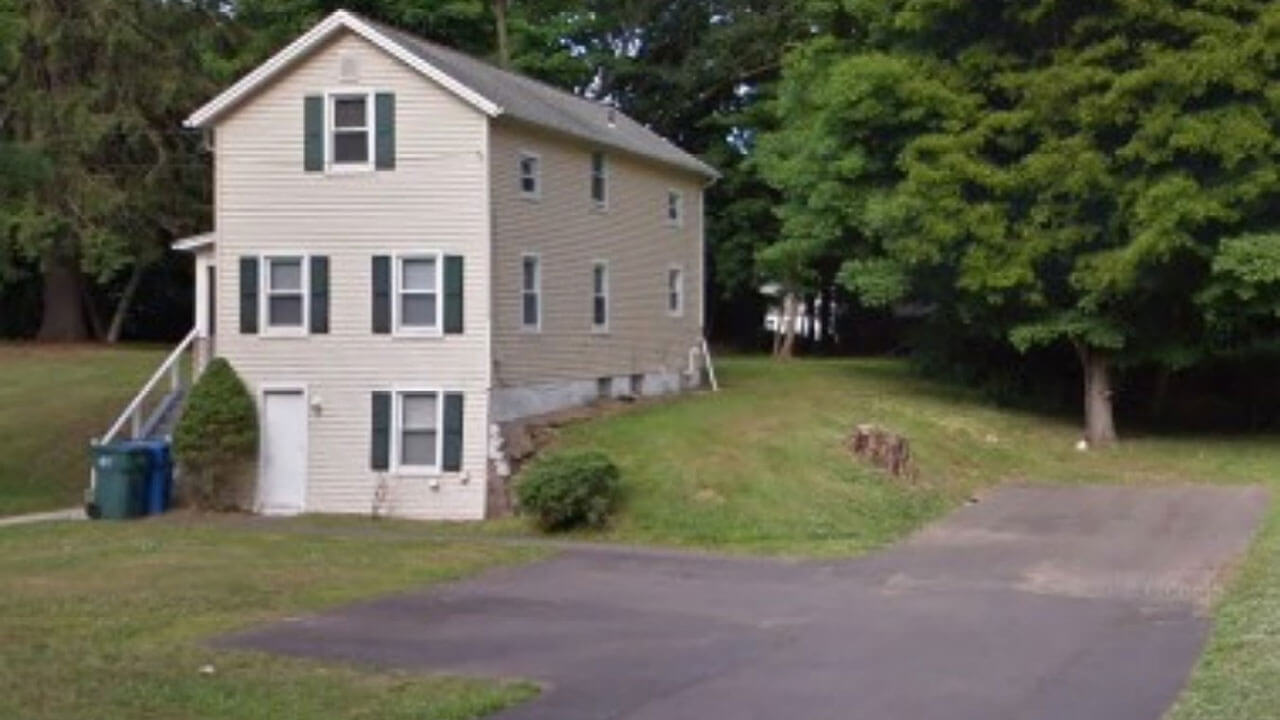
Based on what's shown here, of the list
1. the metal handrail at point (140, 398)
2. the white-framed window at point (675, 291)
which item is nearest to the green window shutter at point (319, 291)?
the metal handrail at point (140, 398)

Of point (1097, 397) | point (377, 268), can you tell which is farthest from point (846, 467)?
point (1097, 397)

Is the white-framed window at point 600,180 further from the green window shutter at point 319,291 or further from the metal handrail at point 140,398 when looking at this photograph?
the metal handrail at point 140,398

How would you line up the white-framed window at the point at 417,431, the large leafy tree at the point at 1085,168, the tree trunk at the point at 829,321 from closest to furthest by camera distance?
the white-framed window at the point at 417,431 < the large leafy tree at the point at 1085,168 < the tree trunk at the point at 829,321

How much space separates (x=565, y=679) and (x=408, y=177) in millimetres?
15844

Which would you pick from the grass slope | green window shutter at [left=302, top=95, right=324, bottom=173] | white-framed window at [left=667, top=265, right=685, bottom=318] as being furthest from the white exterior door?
white-framed window at [left=667, top=265, right=685, bottom=318]

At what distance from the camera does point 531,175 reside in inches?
1158

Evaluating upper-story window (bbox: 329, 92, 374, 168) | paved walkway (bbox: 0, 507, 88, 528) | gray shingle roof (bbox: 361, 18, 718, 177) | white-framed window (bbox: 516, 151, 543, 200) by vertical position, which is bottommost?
paved walkway (bbox: 0, 507, 88, 528)

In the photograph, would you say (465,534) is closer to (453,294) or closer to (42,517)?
(453,294)

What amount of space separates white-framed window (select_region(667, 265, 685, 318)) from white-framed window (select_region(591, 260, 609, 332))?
12.5 ft

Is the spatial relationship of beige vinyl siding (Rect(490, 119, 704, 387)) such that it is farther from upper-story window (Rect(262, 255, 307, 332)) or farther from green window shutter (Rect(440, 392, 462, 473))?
upper-story window (Rect(262, 255, 307, 332))

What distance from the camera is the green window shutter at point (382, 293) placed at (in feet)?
92.2

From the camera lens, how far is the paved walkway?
26547 mm

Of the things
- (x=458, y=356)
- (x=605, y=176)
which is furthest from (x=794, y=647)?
(x=605, y=176)

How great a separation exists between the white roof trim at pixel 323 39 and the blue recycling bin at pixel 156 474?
17.2ft
